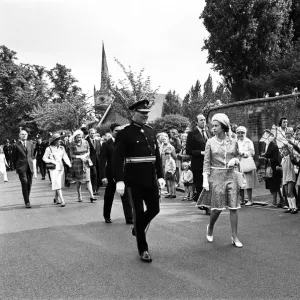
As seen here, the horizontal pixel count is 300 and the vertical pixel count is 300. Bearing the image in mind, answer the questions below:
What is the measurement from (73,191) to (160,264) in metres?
8.79

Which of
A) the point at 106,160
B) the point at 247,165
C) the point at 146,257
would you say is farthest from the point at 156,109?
the point at 146,257

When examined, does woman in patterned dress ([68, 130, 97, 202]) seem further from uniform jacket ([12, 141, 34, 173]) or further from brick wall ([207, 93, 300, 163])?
brick wall ([207, 93, 300, 163])

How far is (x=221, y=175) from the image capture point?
5.85 m

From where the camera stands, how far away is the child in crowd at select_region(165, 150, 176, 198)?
11266 millimetres

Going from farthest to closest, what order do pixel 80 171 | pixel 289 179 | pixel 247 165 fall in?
1. pixel 80 171
2. pixel 247 165
3. pixel 289 179

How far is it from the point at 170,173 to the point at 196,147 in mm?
2765

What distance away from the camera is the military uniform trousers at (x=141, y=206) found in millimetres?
5293

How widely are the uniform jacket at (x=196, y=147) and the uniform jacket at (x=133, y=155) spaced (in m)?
3.30

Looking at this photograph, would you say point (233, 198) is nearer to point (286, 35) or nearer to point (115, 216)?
point (115, 216)

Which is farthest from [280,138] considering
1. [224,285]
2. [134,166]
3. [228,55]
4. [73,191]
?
[228,55]

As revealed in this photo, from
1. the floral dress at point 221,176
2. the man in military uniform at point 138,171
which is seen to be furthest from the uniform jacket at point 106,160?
the man in military uniform at point 138,171

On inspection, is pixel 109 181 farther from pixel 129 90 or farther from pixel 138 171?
pixel 129 90

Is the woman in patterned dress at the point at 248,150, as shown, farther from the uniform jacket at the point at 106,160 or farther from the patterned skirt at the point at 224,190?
the patterned skirt at the point at 224,190

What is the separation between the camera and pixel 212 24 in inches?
1201
